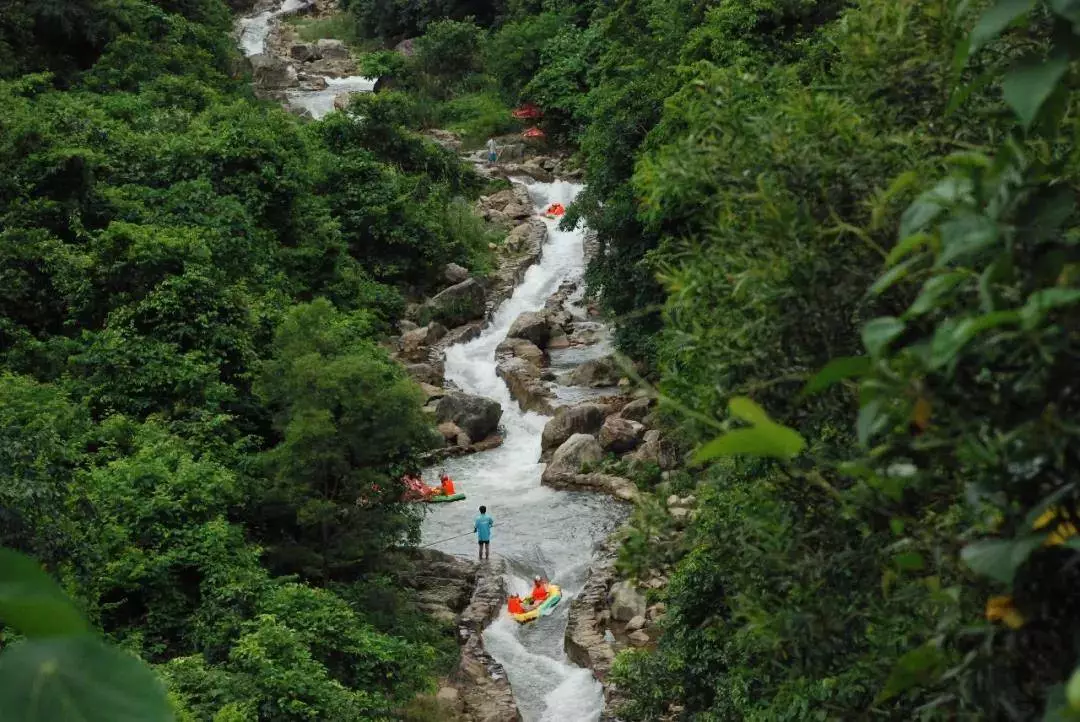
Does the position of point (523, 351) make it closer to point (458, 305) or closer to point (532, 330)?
point (532, 330)

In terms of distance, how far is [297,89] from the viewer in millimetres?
33562

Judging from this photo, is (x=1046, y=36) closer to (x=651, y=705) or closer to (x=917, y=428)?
(x=917, y=428)

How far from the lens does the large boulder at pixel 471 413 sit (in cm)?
1719

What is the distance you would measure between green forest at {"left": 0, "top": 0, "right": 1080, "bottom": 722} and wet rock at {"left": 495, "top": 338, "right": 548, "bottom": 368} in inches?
98.0

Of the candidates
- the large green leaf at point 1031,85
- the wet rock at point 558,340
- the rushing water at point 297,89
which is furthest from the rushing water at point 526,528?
the large green leaf at point 1031,85

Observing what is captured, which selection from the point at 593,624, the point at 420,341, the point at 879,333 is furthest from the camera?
the point at 420,341

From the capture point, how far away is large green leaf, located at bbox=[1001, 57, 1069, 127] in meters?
1.27

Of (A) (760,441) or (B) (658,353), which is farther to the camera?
(B) (658,353)

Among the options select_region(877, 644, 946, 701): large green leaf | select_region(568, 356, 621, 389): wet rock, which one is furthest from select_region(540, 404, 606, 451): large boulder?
select_region(877, 644, 946, 701): large green leaf

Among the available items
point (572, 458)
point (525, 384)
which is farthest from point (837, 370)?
point (525, 384)

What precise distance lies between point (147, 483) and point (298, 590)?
6.59 feet

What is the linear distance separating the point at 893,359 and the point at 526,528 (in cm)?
1248

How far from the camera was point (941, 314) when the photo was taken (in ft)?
8.72

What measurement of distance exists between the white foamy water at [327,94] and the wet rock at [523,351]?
1275 centimetres
